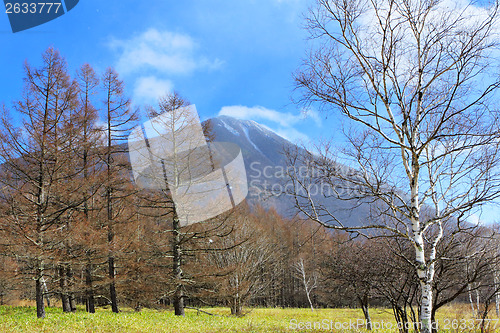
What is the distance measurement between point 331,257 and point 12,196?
38.0ft

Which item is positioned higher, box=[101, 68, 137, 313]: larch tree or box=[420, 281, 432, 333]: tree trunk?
box=[101, 68, 137, 313]: larch tree

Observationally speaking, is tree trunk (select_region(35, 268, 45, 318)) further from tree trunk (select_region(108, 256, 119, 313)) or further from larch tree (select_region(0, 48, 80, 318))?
tree trunk (select_region(108, 256, 119, 313))

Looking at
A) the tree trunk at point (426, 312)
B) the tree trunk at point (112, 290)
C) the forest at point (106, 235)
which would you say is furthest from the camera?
the tree trunk at point (112, 290)

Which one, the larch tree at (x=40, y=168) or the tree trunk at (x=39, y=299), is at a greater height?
the larch tree at (x=40, y=168)

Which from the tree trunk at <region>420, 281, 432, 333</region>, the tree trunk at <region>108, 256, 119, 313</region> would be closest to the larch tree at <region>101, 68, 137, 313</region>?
the tree trunk at <region>108, 256, 119, 313</region>

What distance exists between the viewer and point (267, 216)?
43875mm

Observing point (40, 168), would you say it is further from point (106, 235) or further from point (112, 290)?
point (112, 290)

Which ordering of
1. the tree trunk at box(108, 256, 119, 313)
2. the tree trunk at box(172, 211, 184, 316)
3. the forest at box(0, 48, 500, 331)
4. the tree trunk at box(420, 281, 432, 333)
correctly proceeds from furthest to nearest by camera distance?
1. the tree trunk at box(108, 256, 119, 313)
2. the tree trunk at box(172, 211, 184, 316)
3. the forest at box(0, 48, 500, 331)
4. the tree trunk at box(420, 281, 432, 333)

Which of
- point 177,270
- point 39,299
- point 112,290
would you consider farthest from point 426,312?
point 112,290

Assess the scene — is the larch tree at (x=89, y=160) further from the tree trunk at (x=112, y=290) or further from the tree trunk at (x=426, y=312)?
the tree trunk at (x=426, y=312)

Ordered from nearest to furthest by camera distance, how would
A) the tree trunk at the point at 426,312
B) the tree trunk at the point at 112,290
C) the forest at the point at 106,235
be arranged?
the tree trunk at the point at 426,312, the forest at the point at 106,235, the tree trunk at the point at 112,290

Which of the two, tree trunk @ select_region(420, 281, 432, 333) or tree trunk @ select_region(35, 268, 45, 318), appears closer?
tree trunk @ select_region(420, 281, 432, 333)

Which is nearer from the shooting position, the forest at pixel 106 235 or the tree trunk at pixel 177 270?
the forest at pixel 106 235

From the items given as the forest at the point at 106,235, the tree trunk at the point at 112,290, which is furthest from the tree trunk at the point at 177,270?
the tree trunk at the point at 112,290
